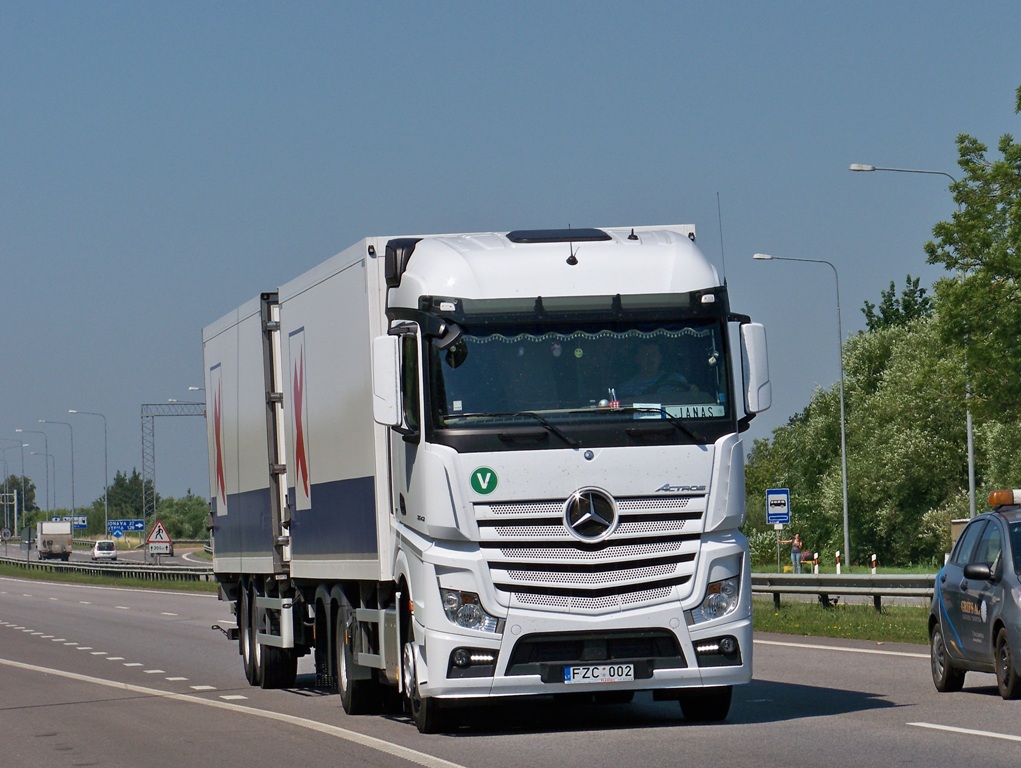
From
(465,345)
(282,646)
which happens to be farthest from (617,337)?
(282,646)

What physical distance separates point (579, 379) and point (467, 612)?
69.2 inches

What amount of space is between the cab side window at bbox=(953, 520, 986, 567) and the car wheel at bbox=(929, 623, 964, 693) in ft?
2.02

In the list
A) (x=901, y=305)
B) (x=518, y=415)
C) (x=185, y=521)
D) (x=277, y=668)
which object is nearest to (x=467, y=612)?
(x=518, y=415)

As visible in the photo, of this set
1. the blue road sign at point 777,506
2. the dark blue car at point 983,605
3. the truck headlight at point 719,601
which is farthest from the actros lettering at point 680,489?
the blue road sign at point 777,506

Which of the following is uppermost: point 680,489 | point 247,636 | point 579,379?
point 579,379

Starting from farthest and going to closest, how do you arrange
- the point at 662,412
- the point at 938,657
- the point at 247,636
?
the point at 247,636
the point at 938,657
the point at 662,412

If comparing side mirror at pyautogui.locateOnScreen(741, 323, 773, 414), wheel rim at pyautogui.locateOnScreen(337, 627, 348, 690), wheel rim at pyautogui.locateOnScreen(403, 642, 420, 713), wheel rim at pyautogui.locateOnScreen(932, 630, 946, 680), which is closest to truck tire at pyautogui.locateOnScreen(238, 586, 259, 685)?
wheel rim at pyautogui.locateOnScreen(337, 627, 348, 690)

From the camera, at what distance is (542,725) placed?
13672 mm

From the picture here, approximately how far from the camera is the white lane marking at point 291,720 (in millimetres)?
11462

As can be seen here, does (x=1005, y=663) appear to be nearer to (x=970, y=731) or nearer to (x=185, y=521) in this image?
(x=970, y=731)

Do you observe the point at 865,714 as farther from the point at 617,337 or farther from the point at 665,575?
the point at 617,337

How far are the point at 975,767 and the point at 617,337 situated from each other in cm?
397

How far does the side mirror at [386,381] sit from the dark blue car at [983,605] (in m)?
4.91

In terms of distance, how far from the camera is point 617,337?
41.3ft
